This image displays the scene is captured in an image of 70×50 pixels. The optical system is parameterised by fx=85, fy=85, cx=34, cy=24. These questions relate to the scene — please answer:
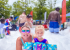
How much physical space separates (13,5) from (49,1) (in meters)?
0.73

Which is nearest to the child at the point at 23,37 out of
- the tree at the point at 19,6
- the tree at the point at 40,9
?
the tree at the point at 40,9

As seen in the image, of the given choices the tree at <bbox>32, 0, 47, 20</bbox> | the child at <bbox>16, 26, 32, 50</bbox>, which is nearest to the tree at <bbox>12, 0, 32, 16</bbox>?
the tree at <bbox>32, 0, 47, 20</bbox>

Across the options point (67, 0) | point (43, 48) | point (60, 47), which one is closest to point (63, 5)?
point (67, 0)

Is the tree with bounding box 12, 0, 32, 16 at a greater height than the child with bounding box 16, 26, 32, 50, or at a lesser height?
greater

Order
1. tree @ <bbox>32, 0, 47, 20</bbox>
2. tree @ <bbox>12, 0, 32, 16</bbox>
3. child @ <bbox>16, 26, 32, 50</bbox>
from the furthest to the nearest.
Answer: tree @ <bbox>12, 0, 32, 16</bbox>, tree @ <bbox>32, 0, 47, 20</bbox>, child @ <bbox>16, 26, 32, 50</bbox>

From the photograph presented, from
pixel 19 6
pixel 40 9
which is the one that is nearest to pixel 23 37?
pixel 40 9

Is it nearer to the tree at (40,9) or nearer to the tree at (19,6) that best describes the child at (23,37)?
the tree at (40,9)

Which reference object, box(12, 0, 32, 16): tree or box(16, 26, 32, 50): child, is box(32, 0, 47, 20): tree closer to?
box(12, 0, 32, 16): tree

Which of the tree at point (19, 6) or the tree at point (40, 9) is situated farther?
the tree at point (19, 6)

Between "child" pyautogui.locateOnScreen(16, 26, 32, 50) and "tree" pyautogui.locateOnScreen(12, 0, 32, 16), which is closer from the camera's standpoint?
"child" pyautogui.locateOnScreen(16, 26, 32, 50)

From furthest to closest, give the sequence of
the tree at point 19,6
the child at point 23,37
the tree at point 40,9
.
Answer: the tree at point 19,6, the tree at point 40,9, the child at point 23,37

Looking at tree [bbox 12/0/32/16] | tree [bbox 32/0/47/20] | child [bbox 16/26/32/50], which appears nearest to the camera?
child [bbox 16/26/32/50]

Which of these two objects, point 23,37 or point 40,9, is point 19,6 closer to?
point 40,9

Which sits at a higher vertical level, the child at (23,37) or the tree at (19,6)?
the tree at (19,6)
